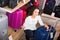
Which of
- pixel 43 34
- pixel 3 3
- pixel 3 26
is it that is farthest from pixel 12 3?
pixel 43 34

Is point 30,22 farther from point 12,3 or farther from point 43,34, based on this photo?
point 12,3

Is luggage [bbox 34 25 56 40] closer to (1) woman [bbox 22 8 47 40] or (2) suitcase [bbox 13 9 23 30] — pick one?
(1) woman [bbox 22 8 47 40]

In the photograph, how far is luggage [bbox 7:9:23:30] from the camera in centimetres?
239

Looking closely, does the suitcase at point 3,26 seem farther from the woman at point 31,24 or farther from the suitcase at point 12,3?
the woman at point 31,24

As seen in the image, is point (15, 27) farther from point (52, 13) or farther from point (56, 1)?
point (56, 1)

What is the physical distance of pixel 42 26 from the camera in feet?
7.36

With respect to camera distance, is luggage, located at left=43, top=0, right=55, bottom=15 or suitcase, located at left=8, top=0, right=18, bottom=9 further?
luggage, located at left=43, top=0, right=55, bottom=15

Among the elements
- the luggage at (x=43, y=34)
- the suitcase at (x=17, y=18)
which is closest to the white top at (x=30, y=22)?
the luggage at (x=43, y=34)

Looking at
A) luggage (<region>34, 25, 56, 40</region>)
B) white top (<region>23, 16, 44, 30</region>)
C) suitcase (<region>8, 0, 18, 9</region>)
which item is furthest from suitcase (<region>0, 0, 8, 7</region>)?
luggage (<region>34, 25, 56, 40</region>)

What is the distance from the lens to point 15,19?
7.93 ft

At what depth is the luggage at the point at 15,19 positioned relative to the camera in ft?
7.84

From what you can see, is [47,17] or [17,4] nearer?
[17,4]

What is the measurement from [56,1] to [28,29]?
0.92 metres

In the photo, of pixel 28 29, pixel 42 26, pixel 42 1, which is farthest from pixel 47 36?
pixel 42 1
